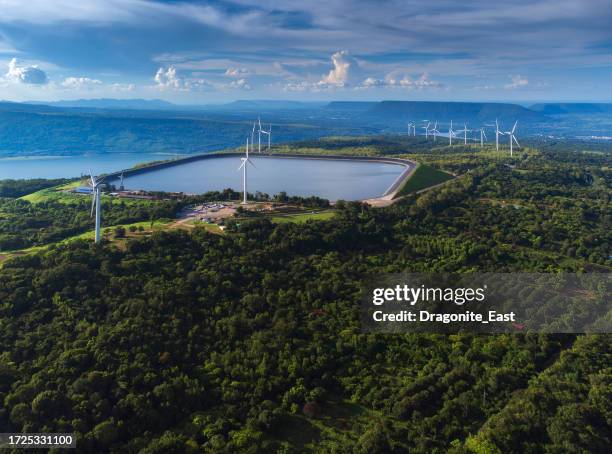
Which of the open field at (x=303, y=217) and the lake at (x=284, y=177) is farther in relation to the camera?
the lake at (x=284, y=177)

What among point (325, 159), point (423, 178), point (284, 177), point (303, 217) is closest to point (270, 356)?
point (303, 217)

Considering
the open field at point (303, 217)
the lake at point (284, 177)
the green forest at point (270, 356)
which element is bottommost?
the green forest at point (270, 356)

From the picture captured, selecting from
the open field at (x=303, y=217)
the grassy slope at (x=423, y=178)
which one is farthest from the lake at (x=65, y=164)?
the open field at (x=303, y=217)

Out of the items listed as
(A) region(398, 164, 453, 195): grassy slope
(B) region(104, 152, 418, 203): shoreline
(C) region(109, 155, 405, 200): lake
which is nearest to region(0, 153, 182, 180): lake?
(B) region(104, 152, 418, 203): shoreline

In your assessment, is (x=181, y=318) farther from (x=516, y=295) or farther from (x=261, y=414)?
(x=516, y=295)

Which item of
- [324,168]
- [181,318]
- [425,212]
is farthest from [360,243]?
[324,168]

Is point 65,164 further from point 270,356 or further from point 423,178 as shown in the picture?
point 270,356

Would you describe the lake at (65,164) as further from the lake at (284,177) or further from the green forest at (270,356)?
the green forest at (270,356)
